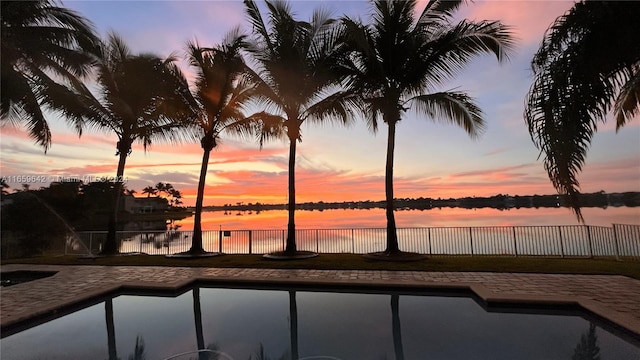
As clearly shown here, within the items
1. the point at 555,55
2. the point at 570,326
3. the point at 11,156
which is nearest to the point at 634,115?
the point at 555,55

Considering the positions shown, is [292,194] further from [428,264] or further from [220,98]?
[428,264]

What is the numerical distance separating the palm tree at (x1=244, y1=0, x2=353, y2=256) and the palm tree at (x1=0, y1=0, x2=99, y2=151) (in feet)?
17.7

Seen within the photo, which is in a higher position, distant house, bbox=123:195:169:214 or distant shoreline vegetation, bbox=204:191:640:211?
distant house, bbox=123:195:169:214

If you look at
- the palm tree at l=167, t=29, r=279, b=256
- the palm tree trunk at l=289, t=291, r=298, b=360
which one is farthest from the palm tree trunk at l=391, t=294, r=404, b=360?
the palm tree at l=167, t=29, r=279, b=256

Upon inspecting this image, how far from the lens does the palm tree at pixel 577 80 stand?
4.05 meters

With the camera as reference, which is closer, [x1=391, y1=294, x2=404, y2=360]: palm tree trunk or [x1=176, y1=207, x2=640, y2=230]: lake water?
[x1=391, y1=294, x2=404, y2=360]: palm tree trunk

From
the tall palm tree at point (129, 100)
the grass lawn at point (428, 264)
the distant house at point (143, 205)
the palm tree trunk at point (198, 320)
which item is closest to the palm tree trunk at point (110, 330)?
the palm tree trunk at point (198, 320)

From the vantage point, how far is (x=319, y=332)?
17.3 ft

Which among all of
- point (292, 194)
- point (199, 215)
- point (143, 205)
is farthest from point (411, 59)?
point (143, 205)

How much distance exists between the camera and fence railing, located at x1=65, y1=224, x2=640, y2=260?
10.3 m

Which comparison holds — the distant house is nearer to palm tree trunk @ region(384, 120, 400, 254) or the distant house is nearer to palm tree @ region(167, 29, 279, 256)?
palm tree @ region(167, 29, 279, 256)

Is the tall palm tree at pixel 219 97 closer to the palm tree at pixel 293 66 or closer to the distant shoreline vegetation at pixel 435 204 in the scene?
the palm tree at pixel 293 66

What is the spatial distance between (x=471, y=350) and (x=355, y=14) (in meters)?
9.68

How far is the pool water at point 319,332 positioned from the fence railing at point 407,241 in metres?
5.84
